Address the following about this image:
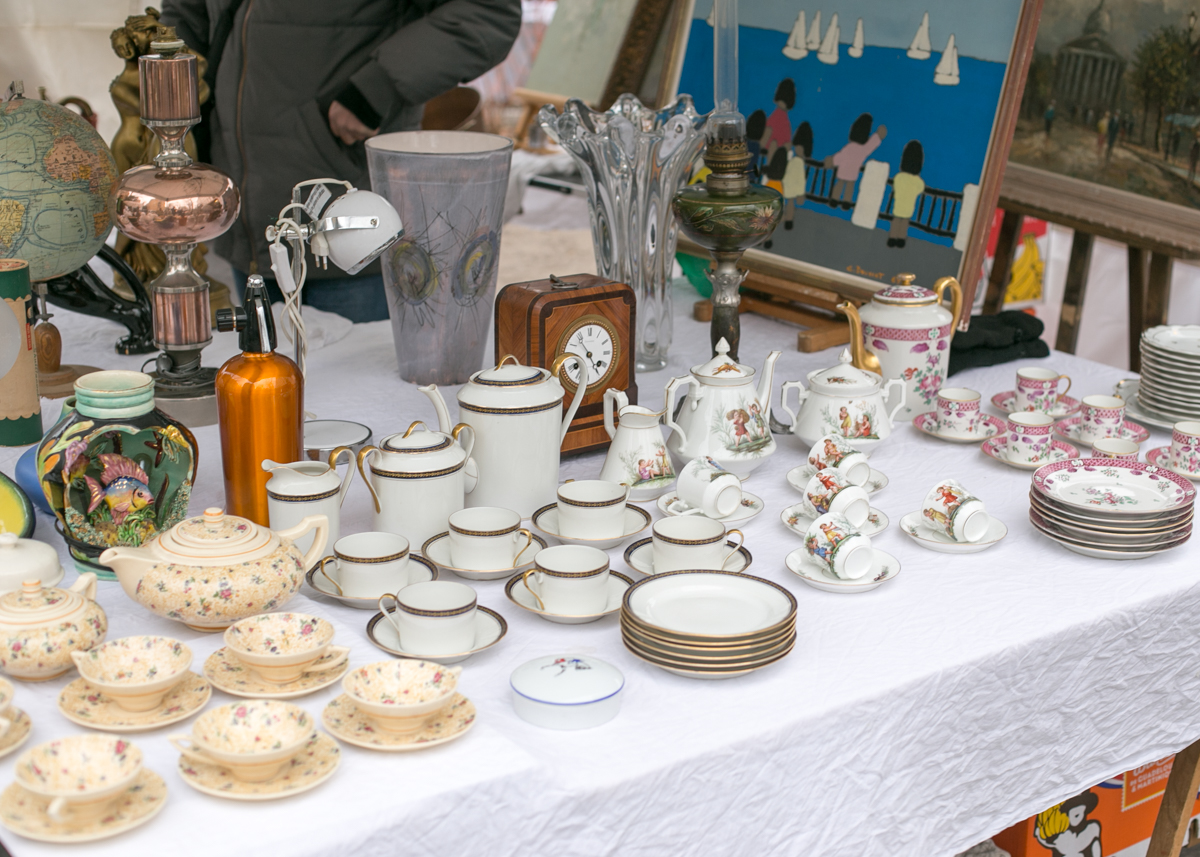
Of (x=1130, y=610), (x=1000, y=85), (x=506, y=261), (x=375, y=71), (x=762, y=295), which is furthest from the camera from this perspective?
(x=506, y=261)

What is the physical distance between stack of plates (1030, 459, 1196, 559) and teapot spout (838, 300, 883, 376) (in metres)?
0.35

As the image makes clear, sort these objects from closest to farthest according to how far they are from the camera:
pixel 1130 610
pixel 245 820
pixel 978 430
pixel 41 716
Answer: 1. pixel 245 820
2. pixel 41 716
3. pixel 1130 610
4. pixel 978 430

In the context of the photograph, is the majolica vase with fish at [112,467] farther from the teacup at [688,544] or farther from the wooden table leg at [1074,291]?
the wooden table leg at [1074,291]

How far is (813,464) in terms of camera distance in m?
1.42

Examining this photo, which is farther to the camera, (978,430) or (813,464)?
(978,430)

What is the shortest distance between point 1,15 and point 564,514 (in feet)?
8.90

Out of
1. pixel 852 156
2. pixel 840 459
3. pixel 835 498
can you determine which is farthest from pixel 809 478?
pixel 852 156

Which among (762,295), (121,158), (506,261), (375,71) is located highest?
(375,71)

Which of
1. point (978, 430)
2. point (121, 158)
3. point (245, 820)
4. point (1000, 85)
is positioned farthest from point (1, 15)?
point (245, 820)

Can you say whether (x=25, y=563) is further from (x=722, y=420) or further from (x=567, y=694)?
(x=722, y=420)

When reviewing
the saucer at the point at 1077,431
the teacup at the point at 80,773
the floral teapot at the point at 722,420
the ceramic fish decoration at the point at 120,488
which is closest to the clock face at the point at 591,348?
the floral teapot at the point at 722,420

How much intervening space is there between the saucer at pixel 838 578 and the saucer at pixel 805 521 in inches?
2.2

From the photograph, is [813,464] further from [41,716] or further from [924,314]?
[41,716]

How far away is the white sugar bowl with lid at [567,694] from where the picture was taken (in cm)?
90
